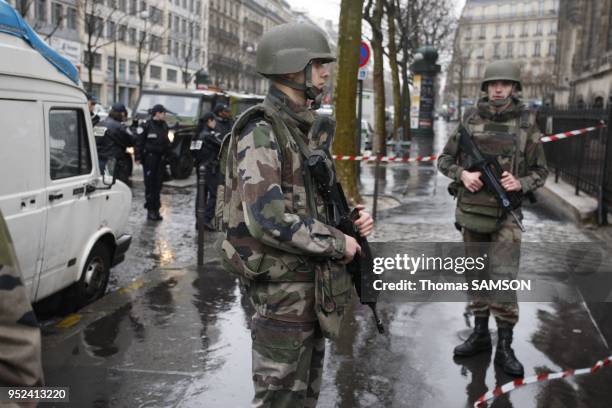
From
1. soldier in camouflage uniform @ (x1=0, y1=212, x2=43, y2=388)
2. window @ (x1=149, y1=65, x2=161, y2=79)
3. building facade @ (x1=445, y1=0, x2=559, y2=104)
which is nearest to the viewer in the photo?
soldier in camouflage uniform @ (x1=0, y1=212, x2=43, y2=388)

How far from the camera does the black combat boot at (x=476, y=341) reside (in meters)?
4.73

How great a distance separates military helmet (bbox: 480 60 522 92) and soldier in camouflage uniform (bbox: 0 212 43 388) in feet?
12.0

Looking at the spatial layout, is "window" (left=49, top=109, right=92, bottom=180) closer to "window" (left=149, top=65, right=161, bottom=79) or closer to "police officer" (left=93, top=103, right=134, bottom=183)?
"police officer" (left=93, top=103, right=134, bottom=183)

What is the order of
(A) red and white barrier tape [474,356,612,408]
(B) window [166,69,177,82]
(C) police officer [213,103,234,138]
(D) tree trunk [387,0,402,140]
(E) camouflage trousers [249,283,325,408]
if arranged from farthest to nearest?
Result: (B) window [166,69,177,82] → (D) tree trunk [387,0,402,140] → (C) police officer [213,103,234,138] → (A) red and white barrier tape [474,356,612,408] → (E) camouflage trousers [249,283,325,408]

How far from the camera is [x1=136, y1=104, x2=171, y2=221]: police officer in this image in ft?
35.3

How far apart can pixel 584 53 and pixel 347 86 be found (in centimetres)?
2984

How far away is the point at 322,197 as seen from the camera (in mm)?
2820

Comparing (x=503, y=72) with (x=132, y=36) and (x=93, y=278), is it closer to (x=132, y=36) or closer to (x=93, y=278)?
(x=93, y=278)

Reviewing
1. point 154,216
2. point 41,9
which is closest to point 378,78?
point 154,216

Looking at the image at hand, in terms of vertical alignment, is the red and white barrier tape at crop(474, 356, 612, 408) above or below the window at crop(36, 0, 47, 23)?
below

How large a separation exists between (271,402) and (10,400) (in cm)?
134

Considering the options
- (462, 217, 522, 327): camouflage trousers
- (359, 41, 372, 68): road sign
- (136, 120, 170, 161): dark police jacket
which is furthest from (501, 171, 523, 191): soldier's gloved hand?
(359, 41, 372, 68): road sign

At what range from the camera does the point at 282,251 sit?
275cm

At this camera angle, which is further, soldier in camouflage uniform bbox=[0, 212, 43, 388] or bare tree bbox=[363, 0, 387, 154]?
bare tree bbox=[363, 0, 387, 154]
